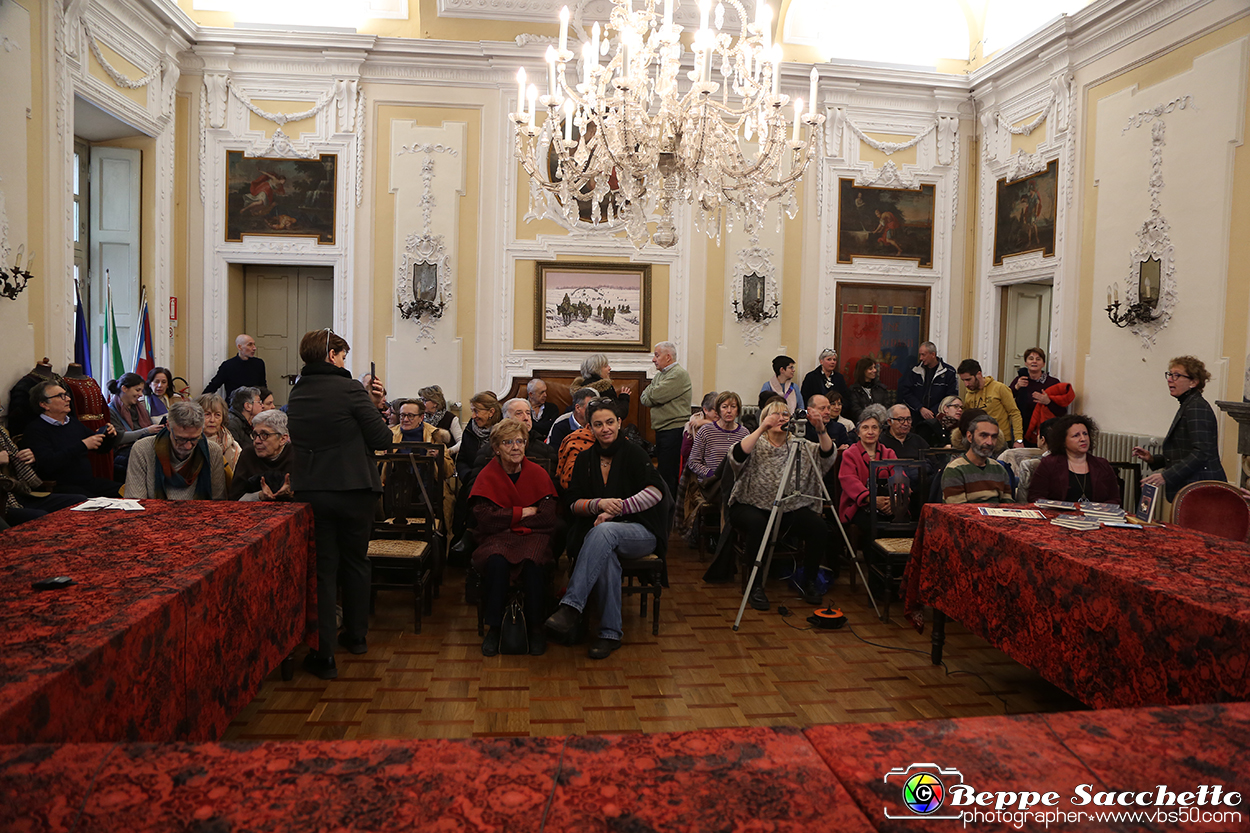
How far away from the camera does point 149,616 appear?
7.44 ft

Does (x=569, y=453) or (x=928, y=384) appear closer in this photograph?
(x=569, y=453)

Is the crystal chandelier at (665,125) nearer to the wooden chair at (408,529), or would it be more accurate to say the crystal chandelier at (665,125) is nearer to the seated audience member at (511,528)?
the seated audience member at (511,528)

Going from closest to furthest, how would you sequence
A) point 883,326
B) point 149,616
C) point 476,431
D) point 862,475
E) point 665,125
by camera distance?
1. point 149,616
2. point 665,125
3. point 862,475
4. point 476,431
5. point 883,326

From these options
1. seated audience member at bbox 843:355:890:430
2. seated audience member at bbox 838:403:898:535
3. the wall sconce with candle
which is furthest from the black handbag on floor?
seated audience member at bbox 843:355:890:430

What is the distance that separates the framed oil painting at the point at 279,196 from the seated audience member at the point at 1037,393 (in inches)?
313

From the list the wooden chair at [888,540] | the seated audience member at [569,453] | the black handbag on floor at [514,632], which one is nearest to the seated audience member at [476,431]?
the seated audience member at [569,453]

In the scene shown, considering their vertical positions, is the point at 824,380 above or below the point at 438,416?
above

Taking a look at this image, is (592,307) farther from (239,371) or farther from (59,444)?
(59,444)

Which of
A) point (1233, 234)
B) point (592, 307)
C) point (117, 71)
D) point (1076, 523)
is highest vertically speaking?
point (117, 71)

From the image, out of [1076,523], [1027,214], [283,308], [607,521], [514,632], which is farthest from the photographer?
[283,308]

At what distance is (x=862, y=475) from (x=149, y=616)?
4611mm

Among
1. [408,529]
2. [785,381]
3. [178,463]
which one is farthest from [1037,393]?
[178,463]

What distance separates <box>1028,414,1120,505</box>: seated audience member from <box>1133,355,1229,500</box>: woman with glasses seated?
686 millimetres

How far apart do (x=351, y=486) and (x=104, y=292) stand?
640cm
